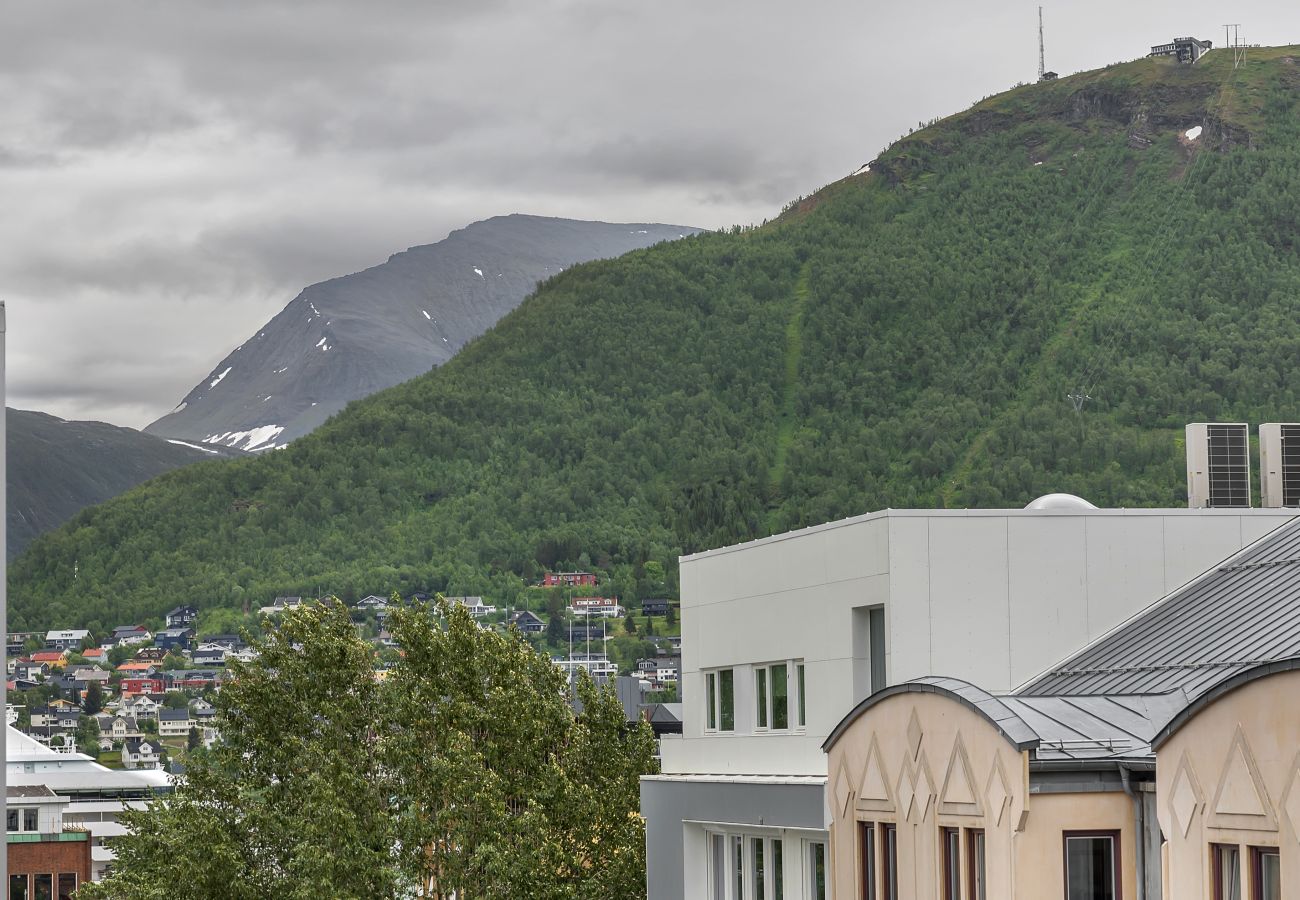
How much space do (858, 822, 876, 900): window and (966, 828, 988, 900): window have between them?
3337mm

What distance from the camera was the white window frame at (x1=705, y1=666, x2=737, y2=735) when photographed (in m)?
36.1

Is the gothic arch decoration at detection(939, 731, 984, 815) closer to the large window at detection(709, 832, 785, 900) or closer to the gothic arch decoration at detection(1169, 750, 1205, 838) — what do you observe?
the gothic arch decoration at detection(1169, 750, 1205, 838)

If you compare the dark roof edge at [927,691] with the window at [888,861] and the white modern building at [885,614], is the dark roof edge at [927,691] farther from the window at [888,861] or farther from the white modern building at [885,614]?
the white modern building at [885,614]

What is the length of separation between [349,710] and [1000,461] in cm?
12978

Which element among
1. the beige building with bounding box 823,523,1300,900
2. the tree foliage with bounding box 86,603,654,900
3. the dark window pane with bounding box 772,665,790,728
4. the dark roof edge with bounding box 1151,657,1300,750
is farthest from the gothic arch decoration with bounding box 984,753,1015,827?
the tree foliage with bounding box 86,603,654,900

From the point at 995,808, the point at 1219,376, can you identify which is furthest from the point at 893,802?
the point at 1219,376

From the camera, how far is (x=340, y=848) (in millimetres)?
57000

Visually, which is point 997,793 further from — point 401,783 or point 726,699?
point 401,783

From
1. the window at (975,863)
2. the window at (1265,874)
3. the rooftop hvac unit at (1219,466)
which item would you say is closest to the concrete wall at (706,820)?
the window at (975,863)

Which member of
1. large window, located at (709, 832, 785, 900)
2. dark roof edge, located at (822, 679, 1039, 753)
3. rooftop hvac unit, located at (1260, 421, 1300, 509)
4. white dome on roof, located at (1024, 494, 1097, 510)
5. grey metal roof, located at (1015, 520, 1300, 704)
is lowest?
large window, located at (709, 832, 785, 900)

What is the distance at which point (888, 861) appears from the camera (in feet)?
85.6

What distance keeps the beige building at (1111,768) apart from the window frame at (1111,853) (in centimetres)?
2

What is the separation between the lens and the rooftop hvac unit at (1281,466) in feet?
110

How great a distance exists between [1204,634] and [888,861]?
208 inches
